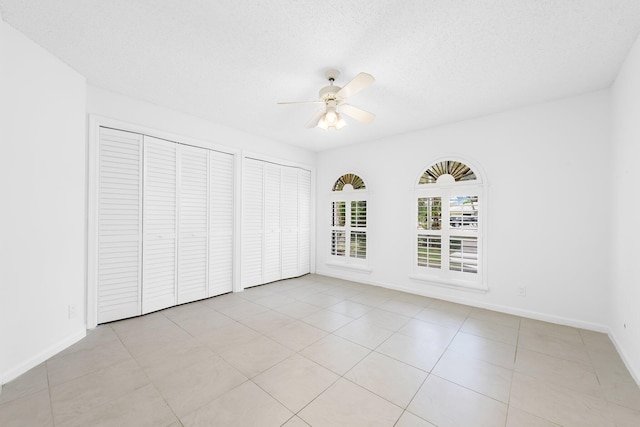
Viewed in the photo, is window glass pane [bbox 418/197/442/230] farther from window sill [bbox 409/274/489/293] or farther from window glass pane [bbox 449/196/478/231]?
window sill [bbox 409/274/489/293]

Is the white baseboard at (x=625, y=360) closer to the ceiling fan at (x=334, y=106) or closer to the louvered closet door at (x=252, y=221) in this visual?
the ceiling fan at (x=334, y=106)

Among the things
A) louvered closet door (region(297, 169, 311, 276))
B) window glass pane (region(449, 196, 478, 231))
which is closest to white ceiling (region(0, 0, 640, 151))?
window glass pane (region(449, 196, 478, 231))

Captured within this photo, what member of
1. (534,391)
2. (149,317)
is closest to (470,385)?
(534,391)

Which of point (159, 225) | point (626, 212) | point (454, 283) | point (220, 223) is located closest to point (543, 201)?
point (626, 212)

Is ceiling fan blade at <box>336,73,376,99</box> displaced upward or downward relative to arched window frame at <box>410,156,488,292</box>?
upward

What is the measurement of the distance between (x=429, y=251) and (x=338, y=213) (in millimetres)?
1881

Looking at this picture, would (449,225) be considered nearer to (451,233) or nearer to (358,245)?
(451,233)

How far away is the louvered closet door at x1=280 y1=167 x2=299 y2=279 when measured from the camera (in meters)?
4.93

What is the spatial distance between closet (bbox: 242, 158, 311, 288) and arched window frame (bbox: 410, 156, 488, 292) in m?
2.20

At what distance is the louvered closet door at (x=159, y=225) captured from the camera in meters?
3.21

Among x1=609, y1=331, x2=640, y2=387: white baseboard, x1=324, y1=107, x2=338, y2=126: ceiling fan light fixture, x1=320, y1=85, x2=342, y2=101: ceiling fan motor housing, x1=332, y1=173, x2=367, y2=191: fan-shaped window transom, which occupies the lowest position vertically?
x1=609, y1=331, x2=640, y2=387: white baseboard

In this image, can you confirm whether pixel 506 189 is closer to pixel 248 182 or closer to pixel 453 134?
pixel 453 134

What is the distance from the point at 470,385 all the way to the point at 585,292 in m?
2.11

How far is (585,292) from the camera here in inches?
113
